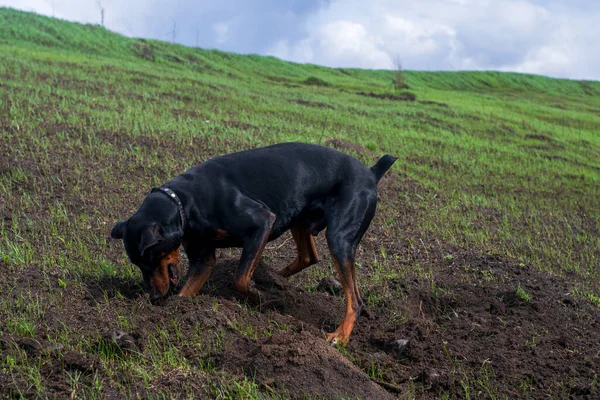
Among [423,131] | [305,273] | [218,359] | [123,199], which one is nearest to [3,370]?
[218,359]

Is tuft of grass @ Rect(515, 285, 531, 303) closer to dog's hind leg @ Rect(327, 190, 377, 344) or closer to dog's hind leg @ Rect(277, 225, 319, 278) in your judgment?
dog's hind leg @ Rect(327, 190, 377, 344)

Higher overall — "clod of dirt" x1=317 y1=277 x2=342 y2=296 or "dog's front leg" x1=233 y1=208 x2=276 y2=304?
"dog's front leg" x1=233 y1=208 x2=276 y2=304

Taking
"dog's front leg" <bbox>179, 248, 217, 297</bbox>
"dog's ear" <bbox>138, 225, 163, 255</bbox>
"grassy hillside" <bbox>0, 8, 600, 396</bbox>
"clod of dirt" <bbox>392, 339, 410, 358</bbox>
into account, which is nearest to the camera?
"dog's ear" <bbox>138, 225, 163, 255</bbox>

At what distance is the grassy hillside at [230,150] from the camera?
6.58 metres

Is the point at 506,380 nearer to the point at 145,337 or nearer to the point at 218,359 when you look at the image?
the point at 218,359

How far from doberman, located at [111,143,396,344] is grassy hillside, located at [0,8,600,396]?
0.63 meters

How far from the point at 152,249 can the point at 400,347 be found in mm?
1909

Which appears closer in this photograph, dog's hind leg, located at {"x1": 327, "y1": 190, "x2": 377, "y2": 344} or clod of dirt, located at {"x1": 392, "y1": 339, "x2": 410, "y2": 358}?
clod of dirt, located at {"x1": 392, "y1": 339, "x2": 410, "y2": 358}

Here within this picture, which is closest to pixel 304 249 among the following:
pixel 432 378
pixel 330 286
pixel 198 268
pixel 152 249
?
pixel 330 286

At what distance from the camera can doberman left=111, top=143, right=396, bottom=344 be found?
4812mm

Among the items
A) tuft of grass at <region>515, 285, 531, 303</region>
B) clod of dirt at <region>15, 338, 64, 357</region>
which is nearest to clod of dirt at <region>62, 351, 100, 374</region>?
clod of dirt at <region>15, 338, 64, 357</region>

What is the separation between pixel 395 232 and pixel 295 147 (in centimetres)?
307

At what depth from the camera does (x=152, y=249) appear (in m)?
4.73

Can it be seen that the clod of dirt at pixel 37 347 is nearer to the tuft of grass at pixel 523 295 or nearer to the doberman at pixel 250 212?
the doberman at pixel 250 212
